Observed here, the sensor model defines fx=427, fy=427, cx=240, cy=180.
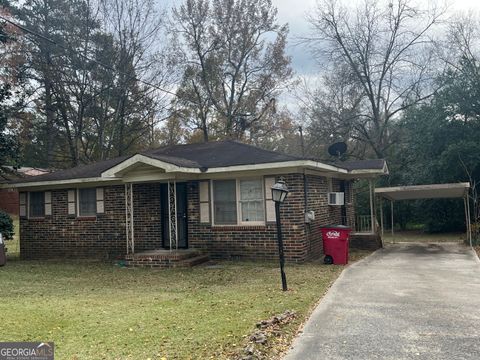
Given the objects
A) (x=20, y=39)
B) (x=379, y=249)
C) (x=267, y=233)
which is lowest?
(x=379, y=249)

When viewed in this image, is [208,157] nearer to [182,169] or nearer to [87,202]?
[182,169]

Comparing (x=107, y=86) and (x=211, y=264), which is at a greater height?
(x=107, y=86)

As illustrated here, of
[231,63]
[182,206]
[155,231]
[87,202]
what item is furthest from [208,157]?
[231,63]

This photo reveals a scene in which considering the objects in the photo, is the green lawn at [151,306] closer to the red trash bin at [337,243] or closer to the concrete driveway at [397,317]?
the concrete driveway at [397,317]

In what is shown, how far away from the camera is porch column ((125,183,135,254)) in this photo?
37.9ft

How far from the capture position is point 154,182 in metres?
11.8

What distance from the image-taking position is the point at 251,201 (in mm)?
10992

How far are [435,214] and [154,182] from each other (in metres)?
16.3

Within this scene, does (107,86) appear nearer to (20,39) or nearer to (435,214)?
(20,39)

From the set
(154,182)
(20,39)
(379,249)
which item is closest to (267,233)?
(154,182)

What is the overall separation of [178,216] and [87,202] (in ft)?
10.2

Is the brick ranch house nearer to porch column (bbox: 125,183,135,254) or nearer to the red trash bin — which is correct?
porch column (bbox: 125,183,135,254)

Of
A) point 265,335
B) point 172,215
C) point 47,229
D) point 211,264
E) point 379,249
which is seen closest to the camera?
point 265,335

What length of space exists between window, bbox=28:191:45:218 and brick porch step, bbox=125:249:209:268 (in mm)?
4458
